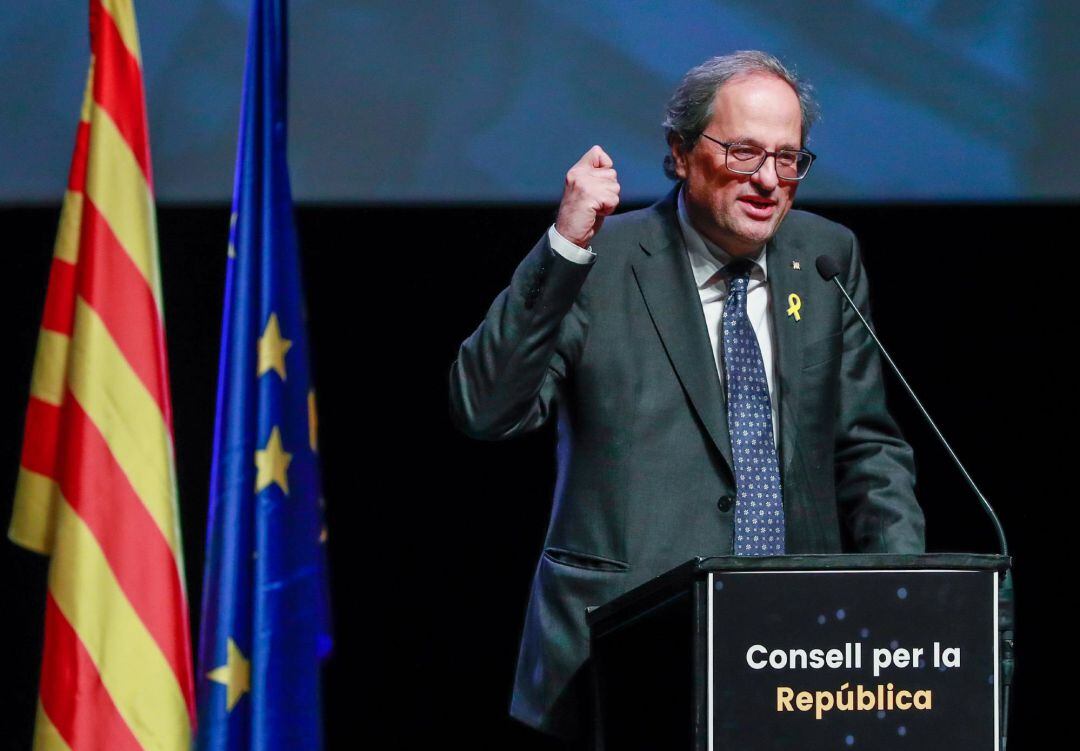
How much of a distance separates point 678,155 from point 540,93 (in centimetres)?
106

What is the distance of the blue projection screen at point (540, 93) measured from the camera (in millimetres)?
3457

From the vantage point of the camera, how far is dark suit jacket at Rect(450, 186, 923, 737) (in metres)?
2.19

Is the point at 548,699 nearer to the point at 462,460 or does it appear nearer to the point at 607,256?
the point at 607,256

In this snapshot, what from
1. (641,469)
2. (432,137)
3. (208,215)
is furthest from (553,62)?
(641,469)

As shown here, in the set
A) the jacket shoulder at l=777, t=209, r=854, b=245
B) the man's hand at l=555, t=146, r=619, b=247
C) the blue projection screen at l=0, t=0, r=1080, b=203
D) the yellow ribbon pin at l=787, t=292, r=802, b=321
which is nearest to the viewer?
the man's hand at l=555, t=146, r=619, b=247

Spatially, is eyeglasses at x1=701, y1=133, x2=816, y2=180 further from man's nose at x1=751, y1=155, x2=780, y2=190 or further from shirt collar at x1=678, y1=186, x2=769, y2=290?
shirt collar at x1=678, y1=186, x2=769, y2=290

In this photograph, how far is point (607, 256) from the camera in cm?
240

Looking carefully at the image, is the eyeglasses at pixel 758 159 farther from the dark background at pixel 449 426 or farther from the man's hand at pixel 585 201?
the dark background at pixel 449 426

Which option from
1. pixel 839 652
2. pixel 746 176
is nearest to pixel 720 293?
pixel 746 176

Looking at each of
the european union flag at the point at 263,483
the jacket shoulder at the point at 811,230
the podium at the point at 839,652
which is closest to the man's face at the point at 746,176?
the jacket shoulder at the point at 811,230

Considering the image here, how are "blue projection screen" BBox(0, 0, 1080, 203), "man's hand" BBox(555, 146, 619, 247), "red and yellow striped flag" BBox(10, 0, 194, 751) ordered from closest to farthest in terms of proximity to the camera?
"man's hand" BBox(555, 146, 619, 247) < "red and yellow striped flag" BBox(10, 0, 194, 751) < "blue projection screen" BBox(0, 0, 1080, 203)

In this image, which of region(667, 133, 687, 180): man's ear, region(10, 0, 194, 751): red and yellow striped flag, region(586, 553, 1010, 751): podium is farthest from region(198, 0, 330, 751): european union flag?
region(586, 553, 1010, 751): podium

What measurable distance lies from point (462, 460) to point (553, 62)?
0.94m

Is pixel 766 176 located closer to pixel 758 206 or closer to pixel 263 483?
pixel 758 206
